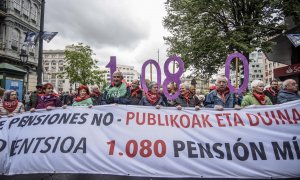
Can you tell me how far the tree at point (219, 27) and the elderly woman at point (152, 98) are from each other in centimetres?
1130

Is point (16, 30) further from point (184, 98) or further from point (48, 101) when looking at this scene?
point (184, 98)

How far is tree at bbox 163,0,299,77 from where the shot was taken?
17.1 meters

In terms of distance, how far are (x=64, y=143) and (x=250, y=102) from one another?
336 cm

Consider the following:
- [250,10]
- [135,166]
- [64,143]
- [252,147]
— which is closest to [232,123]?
[252,147]

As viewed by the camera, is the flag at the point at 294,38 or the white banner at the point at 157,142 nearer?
the white banner at the point at 157,142

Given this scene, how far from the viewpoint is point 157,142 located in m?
3.90

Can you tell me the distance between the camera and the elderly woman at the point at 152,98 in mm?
6062

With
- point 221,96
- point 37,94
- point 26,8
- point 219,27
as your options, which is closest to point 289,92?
point 221,96

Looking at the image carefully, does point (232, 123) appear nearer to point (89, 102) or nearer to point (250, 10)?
point (89, 102)

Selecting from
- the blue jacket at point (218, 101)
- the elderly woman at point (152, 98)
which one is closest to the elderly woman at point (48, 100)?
the elderly woman at point (152, 98)

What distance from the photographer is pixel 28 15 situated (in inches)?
1232

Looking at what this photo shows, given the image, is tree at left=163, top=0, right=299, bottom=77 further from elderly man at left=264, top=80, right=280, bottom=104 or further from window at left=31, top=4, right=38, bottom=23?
window at left=31, top=4, right=38, bottom=23

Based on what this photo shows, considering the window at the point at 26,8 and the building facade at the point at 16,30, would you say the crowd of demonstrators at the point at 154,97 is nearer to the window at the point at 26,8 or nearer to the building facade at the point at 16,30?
the building facade at the point at 16,30

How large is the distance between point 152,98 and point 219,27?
14453 millimetres
